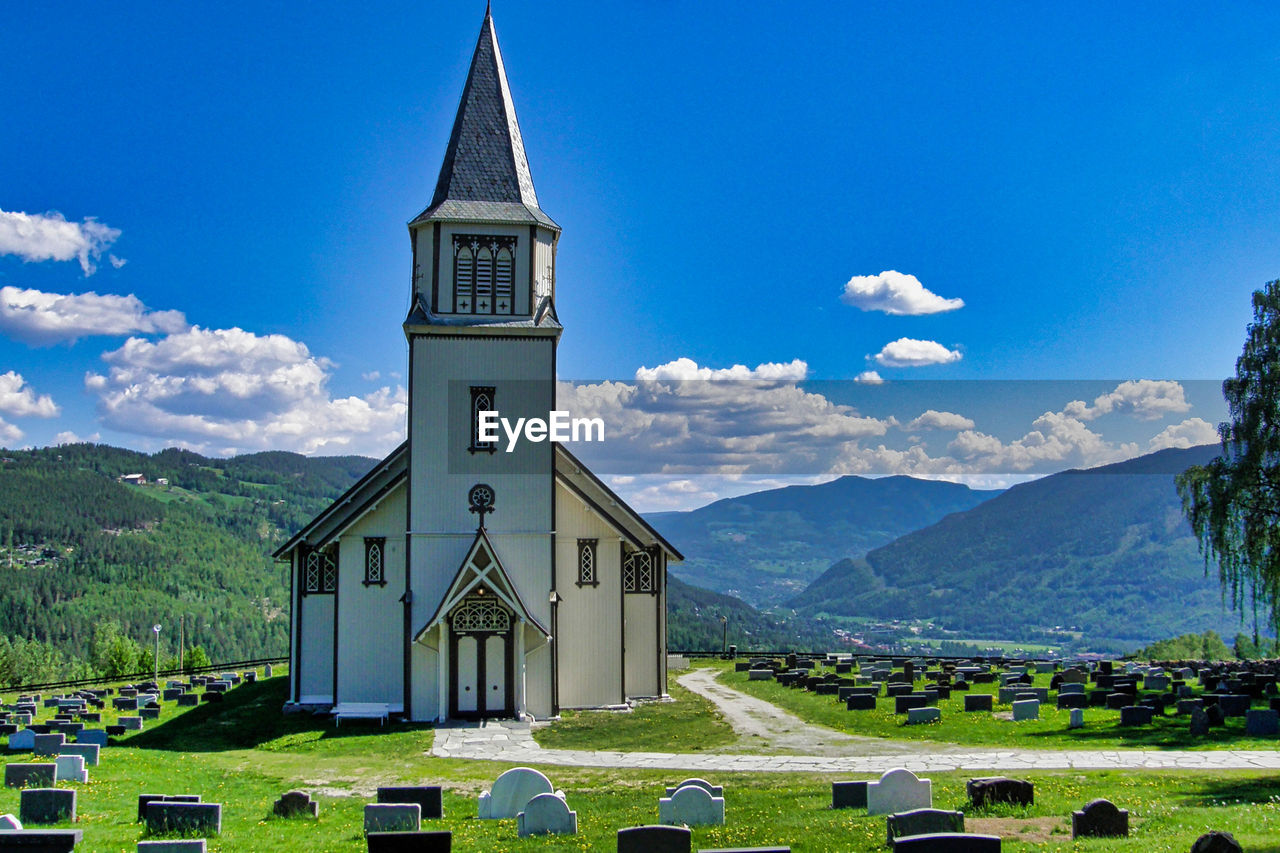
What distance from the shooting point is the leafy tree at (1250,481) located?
2769cm

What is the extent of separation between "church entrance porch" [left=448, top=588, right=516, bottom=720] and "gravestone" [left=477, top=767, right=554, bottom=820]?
13.8 metres

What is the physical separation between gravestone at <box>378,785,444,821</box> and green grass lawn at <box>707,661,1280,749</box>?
537 inches

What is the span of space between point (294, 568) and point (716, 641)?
85.4 meters

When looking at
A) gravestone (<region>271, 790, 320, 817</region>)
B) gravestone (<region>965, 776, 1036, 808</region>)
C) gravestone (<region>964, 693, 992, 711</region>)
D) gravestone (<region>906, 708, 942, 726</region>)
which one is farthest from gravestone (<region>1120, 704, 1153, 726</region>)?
gravestone (<region>271, 790, 320, 817</region>)

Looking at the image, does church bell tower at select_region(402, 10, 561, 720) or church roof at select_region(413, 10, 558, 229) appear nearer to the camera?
church bell tower at select_region(402, 10, 561, 720)

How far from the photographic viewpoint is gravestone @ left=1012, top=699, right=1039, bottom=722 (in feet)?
88.7

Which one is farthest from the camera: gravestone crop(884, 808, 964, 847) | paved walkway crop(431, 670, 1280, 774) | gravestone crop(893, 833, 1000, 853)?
paved walkway crop(431, 670, 1280, 774)

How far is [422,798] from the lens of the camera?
1565 centimetres

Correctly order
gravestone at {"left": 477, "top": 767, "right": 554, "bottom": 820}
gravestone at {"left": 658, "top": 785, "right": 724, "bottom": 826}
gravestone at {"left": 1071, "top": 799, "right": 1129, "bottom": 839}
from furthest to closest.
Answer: gravestone at {"left": 477, "top": 767, "right": 554, "bottom": 820}, gravestone at {"left": 658, "top": 785, "right": 724, "bottom": 826}, gravestone at {"left": 1071, "top": 799, "right": 1129, "bottom": 839}

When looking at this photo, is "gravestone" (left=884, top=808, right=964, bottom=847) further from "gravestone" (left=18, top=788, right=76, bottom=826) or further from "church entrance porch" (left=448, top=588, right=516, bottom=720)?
"church entrance porch" (left=448, top=588, right=516, bottom=720)

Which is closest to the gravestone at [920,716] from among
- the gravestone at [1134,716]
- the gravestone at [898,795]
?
the gravestone at [1134,716]

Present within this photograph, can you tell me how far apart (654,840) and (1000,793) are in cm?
572

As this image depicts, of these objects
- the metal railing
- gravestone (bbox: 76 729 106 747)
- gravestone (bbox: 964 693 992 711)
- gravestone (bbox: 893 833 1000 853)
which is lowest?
the metal railing

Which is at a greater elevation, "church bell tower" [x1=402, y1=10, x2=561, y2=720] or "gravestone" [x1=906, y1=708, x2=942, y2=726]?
"church bell tower" [x1=402, y1=10, x2=561, y2=720]
